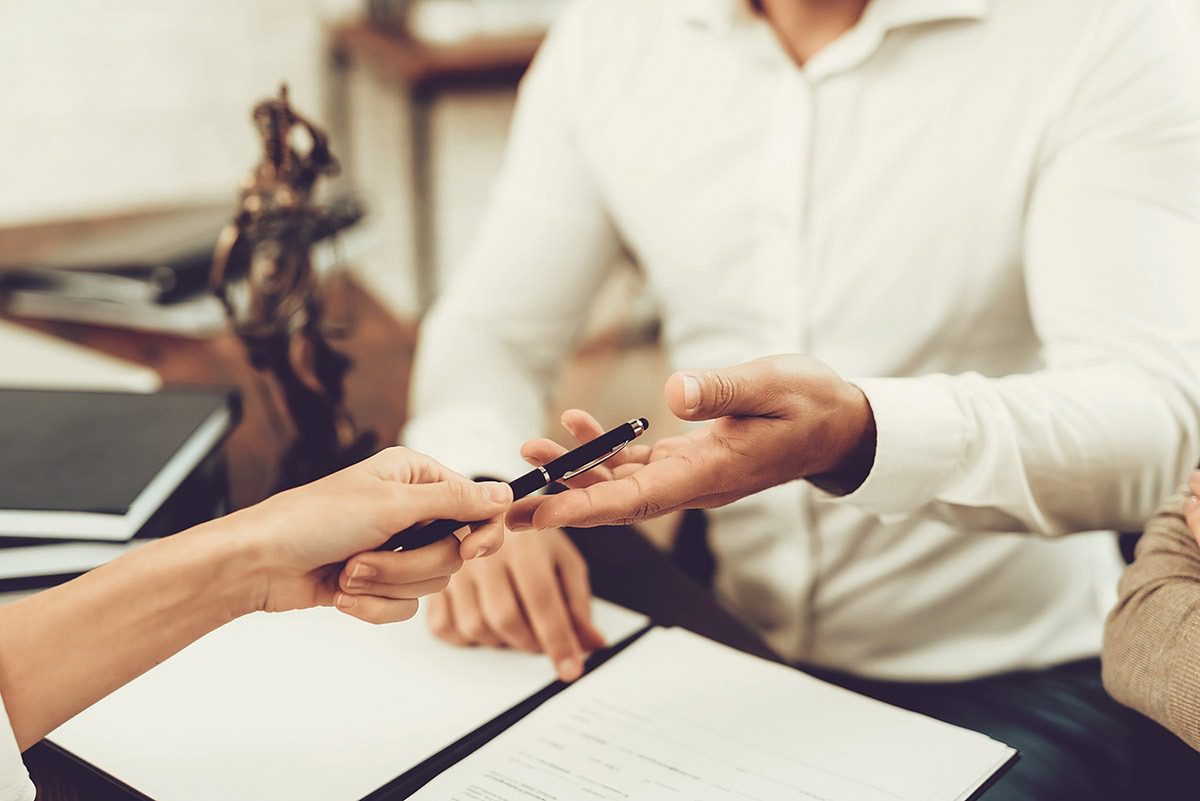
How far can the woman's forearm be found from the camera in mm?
528

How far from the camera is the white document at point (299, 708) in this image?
57 centimetres

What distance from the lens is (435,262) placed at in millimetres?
2777

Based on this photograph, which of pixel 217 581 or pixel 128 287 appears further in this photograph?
pixel 128 287

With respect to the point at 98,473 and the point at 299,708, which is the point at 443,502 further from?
the point at 98,473

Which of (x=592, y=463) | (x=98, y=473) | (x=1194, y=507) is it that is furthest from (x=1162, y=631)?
(x=98, y=473)

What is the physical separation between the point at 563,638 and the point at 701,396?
197 mm

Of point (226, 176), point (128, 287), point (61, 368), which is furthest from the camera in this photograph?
point (226, 176)

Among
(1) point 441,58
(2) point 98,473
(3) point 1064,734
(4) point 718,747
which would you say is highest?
(1) point 441,58

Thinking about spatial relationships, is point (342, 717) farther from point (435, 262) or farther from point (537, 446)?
point (435, 262)

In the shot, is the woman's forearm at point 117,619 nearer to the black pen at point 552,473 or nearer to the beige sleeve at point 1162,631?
the black pen at point 552,473

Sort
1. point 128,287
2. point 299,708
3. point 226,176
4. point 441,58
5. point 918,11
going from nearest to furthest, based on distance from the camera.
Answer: point 299,708
point 918,11
point 128,287
point 441,58
point 226,176

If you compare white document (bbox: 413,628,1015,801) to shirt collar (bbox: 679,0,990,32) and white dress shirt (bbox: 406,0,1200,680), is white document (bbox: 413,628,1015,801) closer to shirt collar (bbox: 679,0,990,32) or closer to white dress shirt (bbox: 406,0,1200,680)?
white dress shirt (bbox: 406,0,1200,680)

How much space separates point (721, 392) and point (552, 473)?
0.10m

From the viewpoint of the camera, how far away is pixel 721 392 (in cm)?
59
